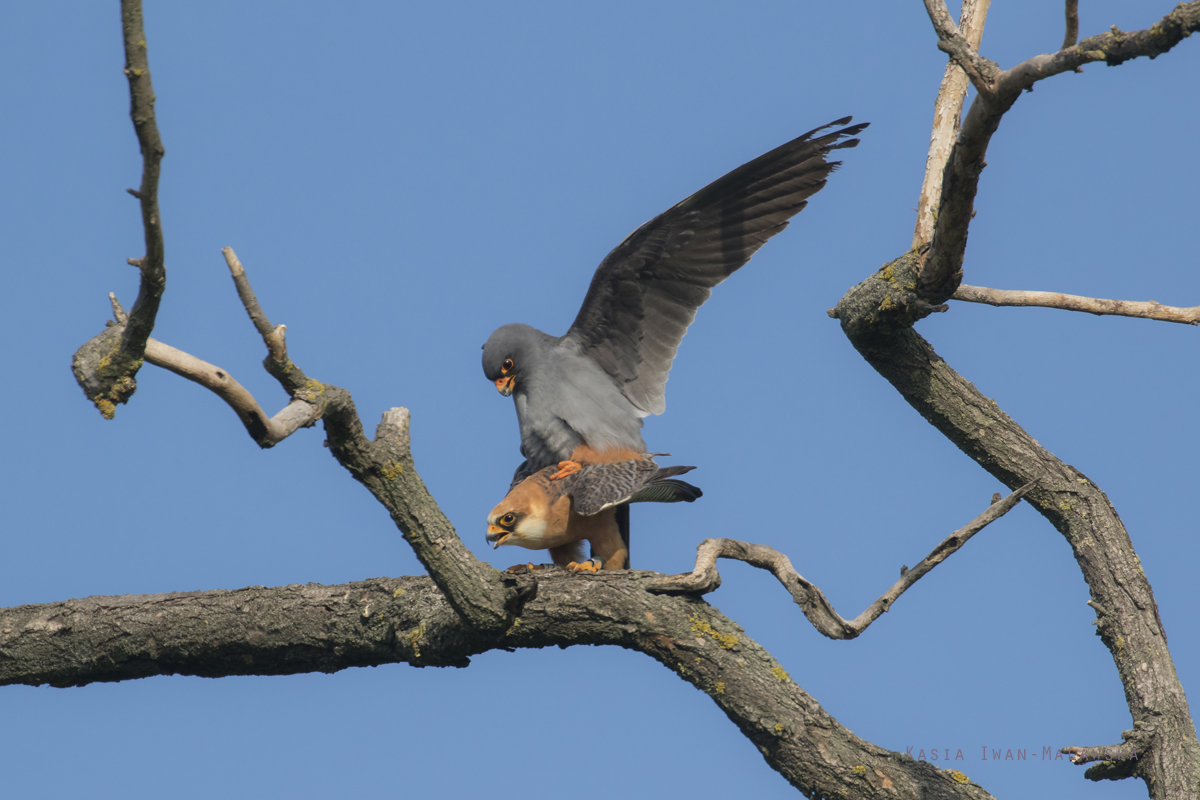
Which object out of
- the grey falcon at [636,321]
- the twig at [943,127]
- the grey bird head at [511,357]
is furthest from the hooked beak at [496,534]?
the twig at [943,127]

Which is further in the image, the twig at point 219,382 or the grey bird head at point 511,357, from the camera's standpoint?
the grey bird head at point 511,357

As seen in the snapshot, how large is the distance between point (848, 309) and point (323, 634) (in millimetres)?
3061

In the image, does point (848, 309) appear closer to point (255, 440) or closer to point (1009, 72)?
point (1009, 72)

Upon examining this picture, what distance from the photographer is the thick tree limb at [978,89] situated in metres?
3.19

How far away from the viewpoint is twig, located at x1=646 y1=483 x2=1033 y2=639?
422cm

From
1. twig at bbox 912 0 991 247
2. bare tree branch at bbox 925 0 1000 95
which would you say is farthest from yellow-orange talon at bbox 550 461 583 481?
bare tree branch at bbox 925 0 1000 95

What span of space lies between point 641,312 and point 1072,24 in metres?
2.79

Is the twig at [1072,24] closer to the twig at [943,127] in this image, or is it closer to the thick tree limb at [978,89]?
the thick tree limb at [978,89]

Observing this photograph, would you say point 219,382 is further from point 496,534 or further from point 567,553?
point 567,553

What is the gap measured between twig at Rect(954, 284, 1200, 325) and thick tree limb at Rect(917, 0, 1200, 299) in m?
0.17

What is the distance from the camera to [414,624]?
4527mm

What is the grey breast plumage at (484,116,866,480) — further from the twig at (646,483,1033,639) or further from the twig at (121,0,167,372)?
the twig at (121,0,167,372)

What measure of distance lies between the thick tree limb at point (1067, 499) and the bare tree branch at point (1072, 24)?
4.94ft

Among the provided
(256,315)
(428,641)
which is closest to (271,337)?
(256,315)
